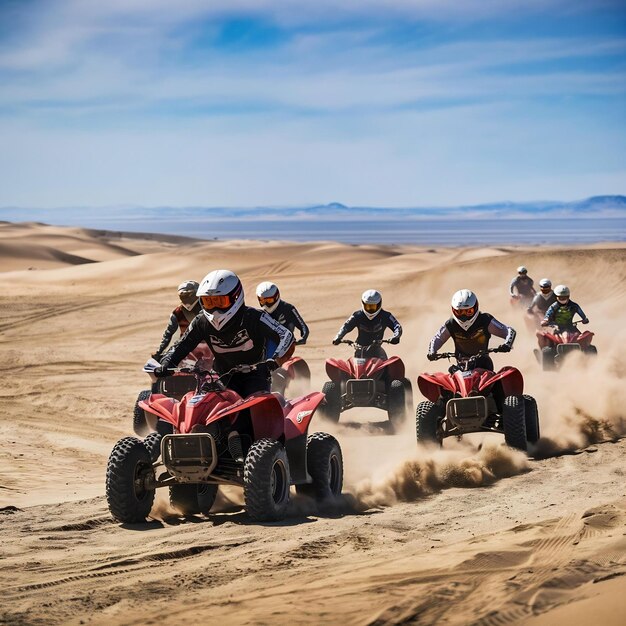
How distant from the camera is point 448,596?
20.2 feet

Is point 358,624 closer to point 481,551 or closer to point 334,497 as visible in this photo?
point 481,551

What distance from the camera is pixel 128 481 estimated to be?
345 inches

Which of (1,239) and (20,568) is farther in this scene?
(1,239)

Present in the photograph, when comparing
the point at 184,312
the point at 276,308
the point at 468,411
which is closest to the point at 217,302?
the point at 468,411

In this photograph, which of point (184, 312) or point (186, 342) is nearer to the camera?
point (186, 342)

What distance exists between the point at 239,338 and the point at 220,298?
399 millimetres

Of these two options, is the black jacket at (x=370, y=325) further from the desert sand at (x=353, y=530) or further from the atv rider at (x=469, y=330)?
the atv rider at (x=469, y=330)

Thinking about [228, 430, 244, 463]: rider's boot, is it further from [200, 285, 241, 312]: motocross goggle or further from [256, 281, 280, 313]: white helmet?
[256, 281, 280, 313]: white helmet

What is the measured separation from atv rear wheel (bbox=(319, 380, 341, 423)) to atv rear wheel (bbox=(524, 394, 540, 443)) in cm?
Result: 363

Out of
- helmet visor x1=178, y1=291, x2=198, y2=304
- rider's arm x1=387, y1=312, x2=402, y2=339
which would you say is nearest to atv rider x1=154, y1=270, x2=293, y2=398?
helmet visor x1=178, y1=291, x2=198, y2=304

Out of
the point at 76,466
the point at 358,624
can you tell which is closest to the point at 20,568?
the point at 358,624

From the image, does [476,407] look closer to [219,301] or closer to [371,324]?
[371,324]

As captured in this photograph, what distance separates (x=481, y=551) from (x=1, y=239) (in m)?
67.3

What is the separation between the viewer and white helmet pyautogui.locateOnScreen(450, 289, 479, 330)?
1338 centimetres
